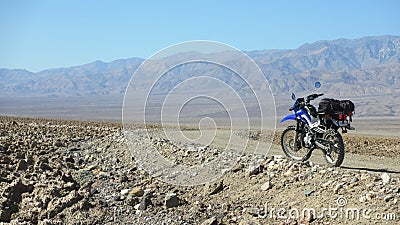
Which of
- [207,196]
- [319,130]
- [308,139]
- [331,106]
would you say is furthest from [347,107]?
[207,196]

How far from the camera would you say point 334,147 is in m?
10.8

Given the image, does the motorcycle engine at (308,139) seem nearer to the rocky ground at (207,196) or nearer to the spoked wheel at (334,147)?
the spoked wheel at (334,147)

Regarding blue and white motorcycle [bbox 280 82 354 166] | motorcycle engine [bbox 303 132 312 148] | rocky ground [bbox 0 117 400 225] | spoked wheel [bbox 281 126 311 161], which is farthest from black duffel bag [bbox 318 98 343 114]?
spoked wheel [bbox 281 126 311 161]

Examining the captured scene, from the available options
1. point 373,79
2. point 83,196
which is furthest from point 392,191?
point 373,79

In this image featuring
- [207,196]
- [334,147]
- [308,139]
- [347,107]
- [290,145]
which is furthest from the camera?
[290,145]

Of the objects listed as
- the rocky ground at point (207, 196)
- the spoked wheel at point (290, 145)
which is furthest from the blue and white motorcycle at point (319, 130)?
the rocky ground at point (207, 196)

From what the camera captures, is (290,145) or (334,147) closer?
(334,147)

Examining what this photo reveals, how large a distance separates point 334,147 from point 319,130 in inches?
19.5

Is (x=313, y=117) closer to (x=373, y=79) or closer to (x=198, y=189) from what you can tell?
(x=198, y=189)

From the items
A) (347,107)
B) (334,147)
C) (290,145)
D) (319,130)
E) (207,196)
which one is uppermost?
(347,107)

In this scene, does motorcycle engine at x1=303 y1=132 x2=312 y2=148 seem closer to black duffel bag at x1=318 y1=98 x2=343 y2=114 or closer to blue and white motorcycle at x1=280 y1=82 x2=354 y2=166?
blue and white motorcycle at x1=280 y1=82 x2=354 y2=166

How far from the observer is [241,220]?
9.23 metres

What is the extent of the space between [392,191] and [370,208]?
1.71ft

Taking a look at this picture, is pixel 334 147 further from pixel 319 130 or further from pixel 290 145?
pixel 290 145
